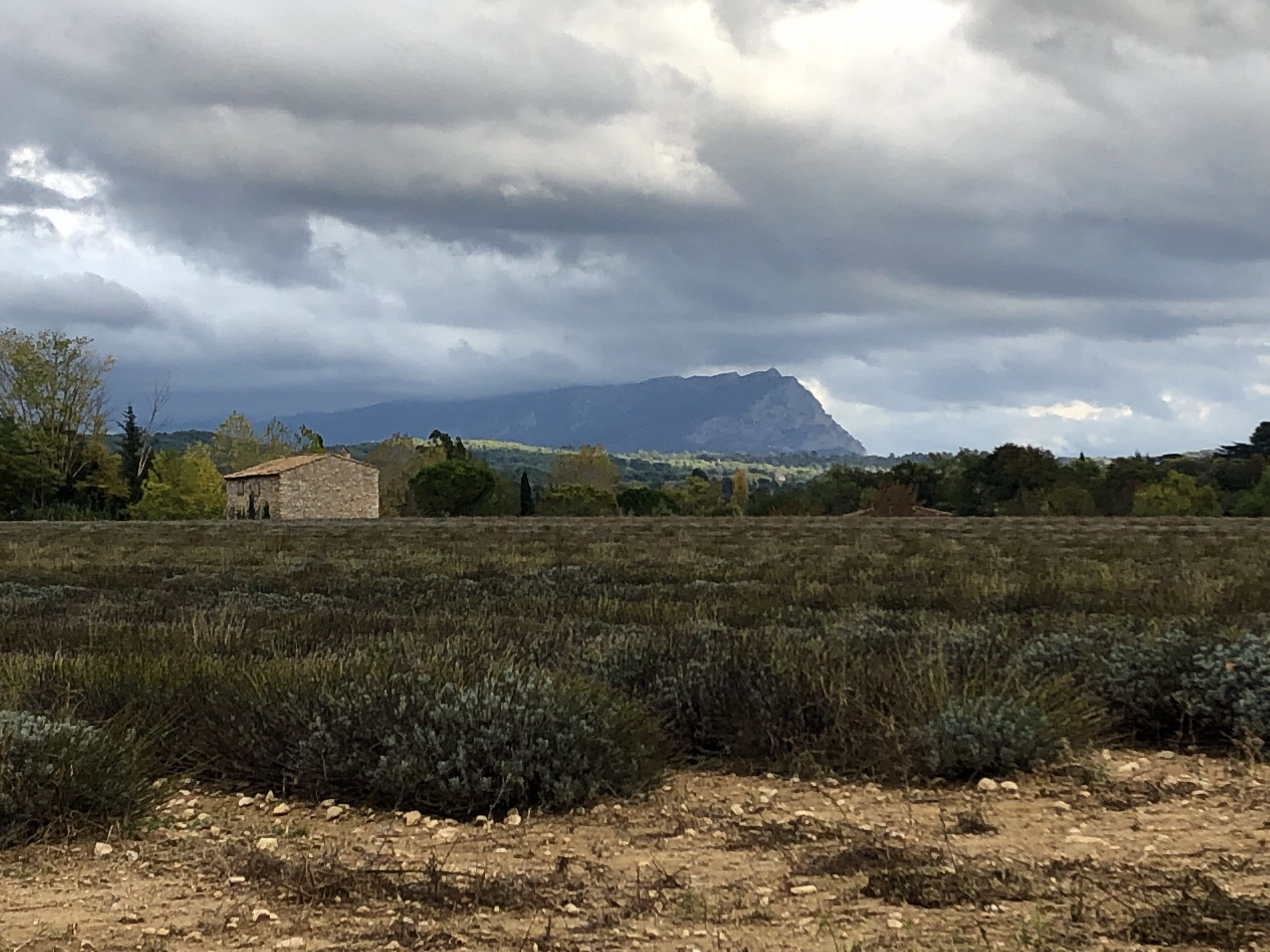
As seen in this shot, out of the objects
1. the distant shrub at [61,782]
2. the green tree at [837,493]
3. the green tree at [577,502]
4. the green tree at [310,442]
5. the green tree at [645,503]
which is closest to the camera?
the distant shrub at [61,782]

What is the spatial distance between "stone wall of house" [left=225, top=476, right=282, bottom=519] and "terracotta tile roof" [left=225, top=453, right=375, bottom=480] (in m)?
0.25

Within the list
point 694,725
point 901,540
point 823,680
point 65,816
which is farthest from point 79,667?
point 901,540

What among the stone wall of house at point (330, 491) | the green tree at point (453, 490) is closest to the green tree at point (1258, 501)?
the green tree at point (453, 490)

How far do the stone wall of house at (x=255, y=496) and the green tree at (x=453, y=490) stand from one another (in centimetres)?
1230

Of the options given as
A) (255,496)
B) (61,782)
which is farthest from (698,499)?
(61,782)

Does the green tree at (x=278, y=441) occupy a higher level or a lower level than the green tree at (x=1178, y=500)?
higher

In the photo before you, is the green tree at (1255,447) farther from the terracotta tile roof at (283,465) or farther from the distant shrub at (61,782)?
the distant shrub at (61,782)

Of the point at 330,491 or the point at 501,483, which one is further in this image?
the point at 501,483

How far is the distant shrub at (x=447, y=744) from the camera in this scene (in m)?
6.21

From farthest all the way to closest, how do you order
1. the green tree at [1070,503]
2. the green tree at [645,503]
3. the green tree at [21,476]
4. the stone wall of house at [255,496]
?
the green tree at [645,503] → the green tree at [1070,503] → the stone wall of house at [255,496] → the green tree at [21,476]

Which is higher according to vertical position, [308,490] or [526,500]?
[308,490]

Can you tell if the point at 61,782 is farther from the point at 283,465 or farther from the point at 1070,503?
the point at 1070,503

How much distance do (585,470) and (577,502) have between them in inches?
1372

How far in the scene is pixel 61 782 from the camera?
5.60 m
